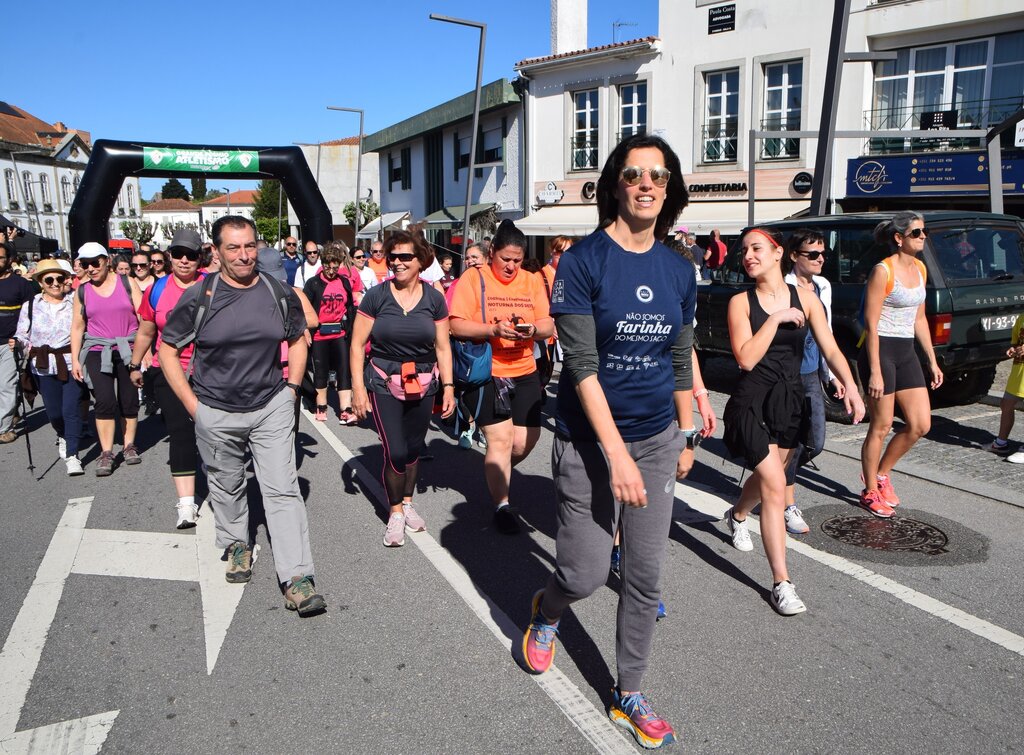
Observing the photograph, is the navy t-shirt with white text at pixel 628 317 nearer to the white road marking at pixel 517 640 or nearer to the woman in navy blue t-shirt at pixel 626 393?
the woman in navy blue t-shirt at pixel 626 393

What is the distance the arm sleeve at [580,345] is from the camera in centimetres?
268

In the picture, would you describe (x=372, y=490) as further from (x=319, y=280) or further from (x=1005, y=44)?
(x=1005, y=44)

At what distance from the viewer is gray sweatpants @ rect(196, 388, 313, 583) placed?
4133 millimetres

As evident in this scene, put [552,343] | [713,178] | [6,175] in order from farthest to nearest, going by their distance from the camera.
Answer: [6,175] < [713,178] < [552,343]

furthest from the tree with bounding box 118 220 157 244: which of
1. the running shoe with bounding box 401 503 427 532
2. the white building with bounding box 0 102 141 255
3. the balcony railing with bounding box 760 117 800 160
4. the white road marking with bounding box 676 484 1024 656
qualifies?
the white road marking with bounding box 676 484 1024 656

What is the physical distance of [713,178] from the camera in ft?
71.5

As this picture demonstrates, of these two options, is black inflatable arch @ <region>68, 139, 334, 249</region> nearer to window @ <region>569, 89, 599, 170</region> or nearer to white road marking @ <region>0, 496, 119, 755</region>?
window @ <region>569, 89, 599, 170</region>

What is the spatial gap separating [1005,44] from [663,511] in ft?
63.2

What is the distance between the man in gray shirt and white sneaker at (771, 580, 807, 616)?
85.6 inches

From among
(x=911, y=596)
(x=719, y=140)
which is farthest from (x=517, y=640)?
(x=719, y=140)

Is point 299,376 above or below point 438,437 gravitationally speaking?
above

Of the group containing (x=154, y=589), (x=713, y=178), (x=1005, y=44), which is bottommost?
(x=154, y=589)

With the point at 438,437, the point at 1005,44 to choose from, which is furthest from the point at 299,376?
the point at 1005,44

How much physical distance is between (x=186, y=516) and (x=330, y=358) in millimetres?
3880
